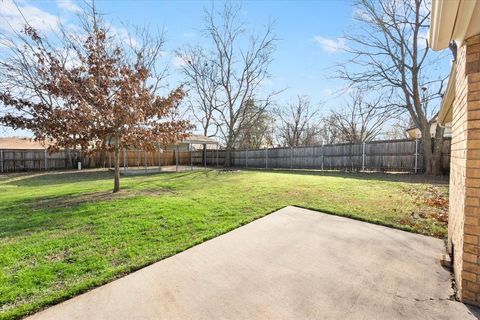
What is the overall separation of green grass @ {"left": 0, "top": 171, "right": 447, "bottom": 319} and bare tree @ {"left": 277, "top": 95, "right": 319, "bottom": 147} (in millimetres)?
27088

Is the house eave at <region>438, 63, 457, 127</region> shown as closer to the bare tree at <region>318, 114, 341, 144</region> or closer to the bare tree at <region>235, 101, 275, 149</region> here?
the bare tree at <region>235, 101, 275, 149</region>

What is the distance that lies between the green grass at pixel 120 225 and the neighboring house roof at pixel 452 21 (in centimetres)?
304

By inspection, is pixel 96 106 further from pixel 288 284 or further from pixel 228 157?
pixel 228 157

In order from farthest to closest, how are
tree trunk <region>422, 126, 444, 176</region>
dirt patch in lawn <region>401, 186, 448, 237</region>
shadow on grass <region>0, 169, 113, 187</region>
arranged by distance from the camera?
shadow on grass <region>0, 169, 113, 187</region>
tree trunk <region>422, 126, 444, 176</region>
dirt patch in lawn <region>401, 186, 448, 237</region>

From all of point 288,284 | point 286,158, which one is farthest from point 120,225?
point 286,158

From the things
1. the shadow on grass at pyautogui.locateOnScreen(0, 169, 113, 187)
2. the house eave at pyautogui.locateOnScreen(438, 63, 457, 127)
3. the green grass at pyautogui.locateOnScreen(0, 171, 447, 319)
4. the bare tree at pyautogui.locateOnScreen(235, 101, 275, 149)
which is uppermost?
the bare tree at pyautogui.locateOnScreen(235, 101, 275, 149)

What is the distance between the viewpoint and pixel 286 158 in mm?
17828

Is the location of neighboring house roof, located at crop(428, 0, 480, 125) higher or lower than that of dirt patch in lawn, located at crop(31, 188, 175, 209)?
higher

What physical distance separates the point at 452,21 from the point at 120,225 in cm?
486

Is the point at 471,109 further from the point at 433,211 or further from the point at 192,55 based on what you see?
the point at 192,55

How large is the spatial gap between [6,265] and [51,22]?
10909 mm

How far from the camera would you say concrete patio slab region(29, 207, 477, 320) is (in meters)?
2.05

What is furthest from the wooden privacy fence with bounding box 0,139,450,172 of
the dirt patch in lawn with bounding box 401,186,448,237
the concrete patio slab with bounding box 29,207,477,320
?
the concrete patio slab with bounding box 29,207,477,320

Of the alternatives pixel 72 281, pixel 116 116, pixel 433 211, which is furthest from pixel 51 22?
pixel 433 211
